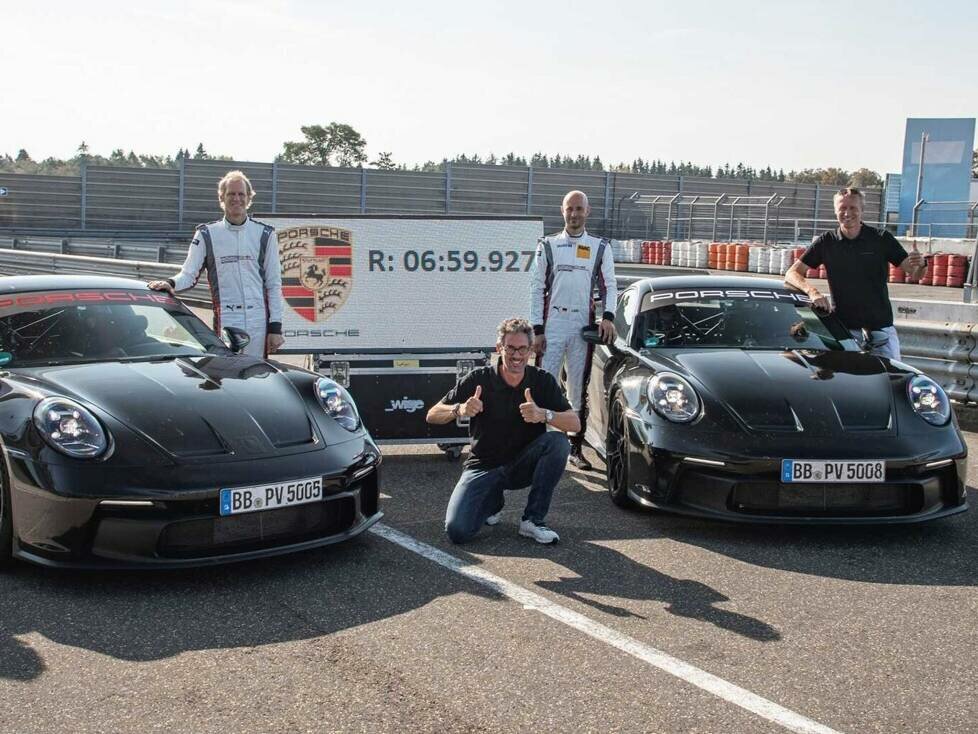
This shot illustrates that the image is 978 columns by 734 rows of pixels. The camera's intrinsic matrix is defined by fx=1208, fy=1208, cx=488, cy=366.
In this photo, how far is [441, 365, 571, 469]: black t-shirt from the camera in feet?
20.1

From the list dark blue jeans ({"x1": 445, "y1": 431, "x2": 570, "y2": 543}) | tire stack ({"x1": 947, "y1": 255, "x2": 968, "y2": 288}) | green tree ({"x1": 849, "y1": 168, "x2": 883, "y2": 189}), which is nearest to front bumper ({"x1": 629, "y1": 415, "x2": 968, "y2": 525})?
dark blue jeans ({"x1": 445, "y1": 431, "x2": 570, "y2": 543})

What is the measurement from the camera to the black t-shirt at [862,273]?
314 inches

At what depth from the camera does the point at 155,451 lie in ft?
17.0

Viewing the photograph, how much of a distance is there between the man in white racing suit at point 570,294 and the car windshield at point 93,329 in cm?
228

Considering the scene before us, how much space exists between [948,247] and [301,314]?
28.7 meters

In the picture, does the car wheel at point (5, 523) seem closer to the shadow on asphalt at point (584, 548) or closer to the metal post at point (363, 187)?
the shadow on asphalt at point (584, 548)

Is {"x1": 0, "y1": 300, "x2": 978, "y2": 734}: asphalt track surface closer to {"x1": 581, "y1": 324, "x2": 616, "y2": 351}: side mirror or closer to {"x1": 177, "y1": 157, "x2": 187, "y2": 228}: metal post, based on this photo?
{"x1": 581, "y1": 324, "x2": 616, "y2": 351}: side mirror

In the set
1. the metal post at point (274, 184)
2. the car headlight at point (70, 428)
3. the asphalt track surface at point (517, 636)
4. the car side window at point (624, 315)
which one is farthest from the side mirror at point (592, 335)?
the metal post at point (274, 184)

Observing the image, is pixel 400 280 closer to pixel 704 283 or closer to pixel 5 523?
pixel 704 283

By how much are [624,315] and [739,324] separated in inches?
30.2

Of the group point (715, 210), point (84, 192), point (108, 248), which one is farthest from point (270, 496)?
point (84, 192)

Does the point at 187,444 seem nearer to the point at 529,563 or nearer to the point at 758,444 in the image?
the point at 529,563

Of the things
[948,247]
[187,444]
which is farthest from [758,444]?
[948,247]

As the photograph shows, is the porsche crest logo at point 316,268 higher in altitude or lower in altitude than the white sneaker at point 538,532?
higher
